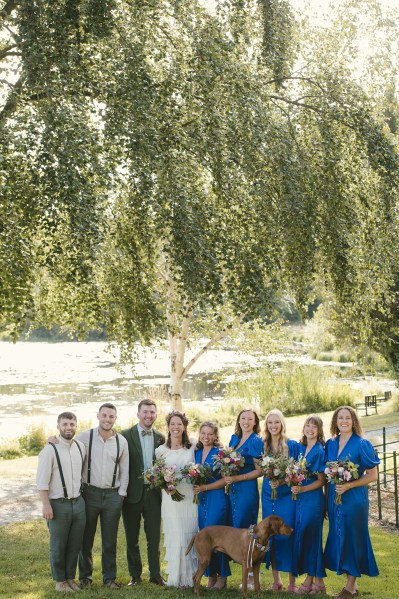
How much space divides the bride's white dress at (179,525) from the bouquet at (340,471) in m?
1.30

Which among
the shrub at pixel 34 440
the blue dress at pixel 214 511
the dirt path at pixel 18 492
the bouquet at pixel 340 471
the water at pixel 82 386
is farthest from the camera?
the water at pixel 82 386

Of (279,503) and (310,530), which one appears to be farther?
(279,503)

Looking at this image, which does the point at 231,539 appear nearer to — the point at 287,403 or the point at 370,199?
the point at 370,199

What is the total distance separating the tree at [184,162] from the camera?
735cm

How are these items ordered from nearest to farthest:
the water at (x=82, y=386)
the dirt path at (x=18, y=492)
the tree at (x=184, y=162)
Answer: the tree at (x=184, y=162) < the dirt path at (x=18, y=492) < the water at (x=82, y=386)

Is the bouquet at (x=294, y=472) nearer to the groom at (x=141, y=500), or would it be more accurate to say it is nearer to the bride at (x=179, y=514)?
the bride at (x=179, y=514)

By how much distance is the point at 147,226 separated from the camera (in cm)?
809

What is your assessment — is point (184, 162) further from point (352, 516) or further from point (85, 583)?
point (85, 583)

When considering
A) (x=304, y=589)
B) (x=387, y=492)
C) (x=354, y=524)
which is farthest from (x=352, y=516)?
(x=387, y=492)

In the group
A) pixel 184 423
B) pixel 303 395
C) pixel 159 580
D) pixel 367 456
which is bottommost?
pixel 159 580

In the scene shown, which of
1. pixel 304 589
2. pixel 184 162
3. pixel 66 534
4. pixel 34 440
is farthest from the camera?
pixel 34 440

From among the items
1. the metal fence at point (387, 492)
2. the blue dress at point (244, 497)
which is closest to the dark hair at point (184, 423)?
the blue dress at point (244, 497)

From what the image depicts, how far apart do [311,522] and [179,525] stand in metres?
1.21

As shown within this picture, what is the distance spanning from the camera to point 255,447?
691 cm
